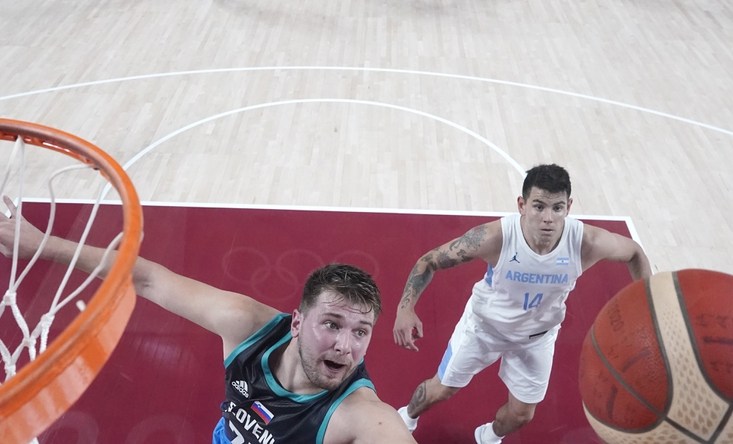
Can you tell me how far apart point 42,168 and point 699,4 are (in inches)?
306

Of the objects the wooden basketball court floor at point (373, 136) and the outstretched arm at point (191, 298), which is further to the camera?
the wooden basketball court floor at point (373, 136)

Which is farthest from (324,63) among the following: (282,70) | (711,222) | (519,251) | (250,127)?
(519,251)

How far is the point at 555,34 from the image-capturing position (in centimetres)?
823

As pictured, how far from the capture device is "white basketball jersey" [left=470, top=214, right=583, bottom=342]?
10.6 feet

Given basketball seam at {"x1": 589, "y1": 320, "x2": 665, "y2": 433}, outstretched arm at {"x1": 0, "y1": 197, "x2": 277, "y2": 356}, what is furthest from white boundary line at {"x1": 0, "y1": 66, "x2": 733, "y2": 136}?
basketball seam at {"x1": 589, "y1": 320, "x2": 665, "y2": 433}

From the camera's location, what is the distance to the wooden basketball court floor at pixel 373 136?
165 inches

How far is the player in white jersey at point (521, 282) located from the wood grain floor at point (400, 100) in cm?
202

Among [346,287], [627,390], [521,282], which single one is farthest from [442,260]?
[627,390]

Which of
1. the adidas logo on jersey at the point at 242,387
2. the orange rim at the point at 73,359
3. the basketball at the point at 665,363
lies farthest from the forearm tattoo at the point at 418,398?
the orange rim at the point at 73,359

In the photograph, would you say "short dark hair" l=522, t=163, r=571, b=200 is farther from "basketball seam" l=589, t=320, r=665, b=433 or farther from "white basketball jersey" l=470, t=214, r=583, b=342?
"basketball seam" l=589, t=320, r=665, b=433

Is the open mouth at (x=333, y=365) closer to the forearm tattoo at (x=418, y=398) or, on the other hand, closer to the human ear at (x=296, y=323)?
the human ear at (x=296, y=323)

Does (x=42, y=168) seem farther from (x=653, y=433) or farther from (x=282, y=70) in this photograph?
(x=653, y=433)

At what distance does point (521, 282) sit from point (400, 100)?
382cm

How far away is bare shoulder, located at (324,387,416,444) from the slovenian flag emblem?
0.23m
